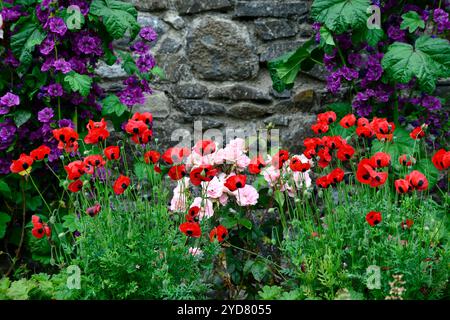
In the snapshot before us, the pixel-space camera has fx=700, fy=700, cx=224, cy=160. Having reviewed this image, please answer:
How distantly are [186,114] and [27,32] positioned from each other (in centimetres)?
88

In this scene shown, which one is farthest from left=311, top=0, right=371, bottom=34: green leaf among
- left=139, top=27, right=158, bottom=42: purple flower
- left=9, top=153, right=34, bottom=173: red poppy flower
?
left=9, top=153, right=34, bottom=173: red poppy flower

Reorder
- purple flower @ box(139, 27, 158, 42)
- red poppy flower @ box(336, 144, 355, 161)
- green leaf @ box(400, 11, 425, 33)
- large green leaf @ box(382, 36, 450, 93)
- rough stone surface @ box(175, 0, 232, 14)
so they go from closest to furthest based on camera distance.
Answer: red poppy flower @ box(336, 144, 355, 161) < large green leaf @ box(382, 36, 450, 93) < green leaf @ box(400, 11, 425, 33) < purple flower @ box(139, 27, 158, 42) < rough stone surface @ box(175, 0, 232, 14)

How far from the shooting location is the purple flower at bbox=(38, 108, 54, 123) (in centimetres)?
285

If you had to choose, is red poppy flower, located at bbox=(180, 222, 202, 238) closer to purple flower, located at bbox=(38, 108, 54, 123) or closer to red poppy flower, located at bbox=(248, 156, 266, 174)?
red poppy flower, located at bbox=(248, 156, 266, 174)

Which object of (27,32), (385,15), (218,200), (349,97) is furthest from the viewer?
(349,97)

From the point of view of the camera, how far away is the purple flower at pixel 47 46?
2811 millimetres

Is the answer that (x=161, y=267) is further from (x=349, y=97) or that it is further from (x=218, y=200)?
(x=349, y=97)

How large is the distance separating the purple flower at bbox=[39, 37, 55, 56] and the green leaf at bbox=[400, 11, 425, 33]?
1439 millimetres

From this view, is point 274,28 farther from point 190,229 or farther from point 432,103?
point 190,229

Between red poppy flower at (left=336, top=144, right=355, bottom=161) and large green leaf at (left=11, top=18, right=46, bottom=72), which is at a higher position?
large green leaf at (left=11, top=18, right=46, bottom=72)

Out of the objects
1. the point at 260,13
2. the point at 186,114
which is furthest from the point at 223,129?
the point at 260,13

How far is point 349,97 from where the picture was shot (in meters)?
3.31

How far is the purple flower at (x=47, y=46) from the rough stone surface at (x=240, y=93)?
2.81 feet

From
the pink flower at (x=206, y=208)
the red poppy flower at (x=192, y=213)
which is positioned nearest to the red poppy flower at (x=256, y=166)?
the pink flower at (x=206, y=208)
